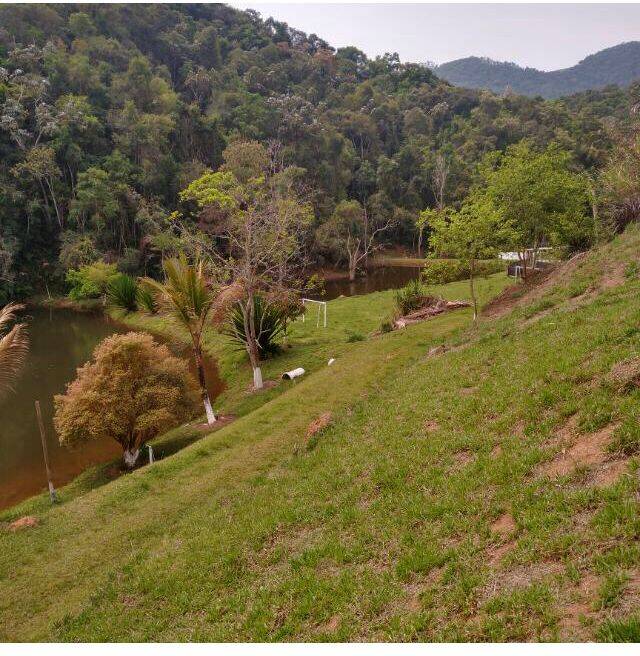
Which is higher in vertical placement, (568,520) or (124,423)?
(568,520)

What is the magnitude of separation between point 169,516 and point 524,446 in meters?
8.15

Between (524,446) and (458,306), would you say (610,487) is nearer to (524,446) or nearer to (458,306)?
(524,446)

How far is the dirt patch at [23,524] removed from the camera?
1188 centimetres

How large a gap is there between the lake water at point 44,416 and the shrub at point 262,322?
2642 mm

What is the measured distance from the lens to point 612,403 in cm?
680

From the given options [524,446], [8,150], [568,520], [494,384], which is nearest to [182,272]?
[494,384]

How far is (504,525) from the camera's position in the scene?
18.9ft

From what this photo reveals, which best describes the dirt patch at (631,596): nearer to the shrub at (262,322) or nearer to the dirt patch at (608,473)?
the dirt patch at (608,473)

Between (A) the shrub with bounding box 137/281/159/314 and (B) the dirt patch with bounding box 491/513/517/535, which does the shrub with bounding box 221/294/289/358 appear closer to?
(A) the shrub with bounding box 137/281/159/314

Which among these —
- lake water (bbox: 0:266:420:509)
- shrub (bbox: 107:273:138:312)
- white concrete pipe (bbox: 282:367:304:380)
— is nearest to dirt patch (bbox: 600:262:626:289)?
white concrete pipe (bbox: 282:367:304:380)

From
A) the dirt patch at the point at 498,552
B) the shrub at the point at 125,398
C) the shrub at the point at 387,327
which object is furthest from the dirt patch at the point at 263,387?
the dirt patch at the point at 498,552

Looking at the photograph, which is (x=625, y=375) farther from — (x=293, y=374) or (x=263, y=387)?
(x=263, y=387)

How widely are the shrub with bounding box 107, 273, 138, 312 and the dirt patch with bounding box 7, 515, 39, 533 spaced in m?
31.4

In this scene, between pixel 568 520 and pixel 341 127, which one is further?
pixel 341 127
